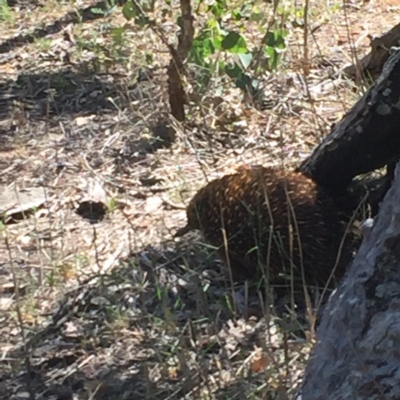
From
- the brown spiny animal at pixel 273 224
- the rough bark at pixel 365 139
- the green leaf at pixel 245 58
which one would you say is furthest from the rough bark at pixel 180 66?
the rough bark at pixel 365 139

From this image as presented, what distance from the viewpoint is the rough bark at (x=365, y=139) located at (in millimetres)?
3854

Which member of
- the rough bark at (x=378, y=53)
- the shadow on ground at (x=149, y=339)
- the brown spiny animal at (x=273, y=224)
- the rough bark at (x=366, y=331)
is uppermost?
the rough bark at (x=378, y=53)

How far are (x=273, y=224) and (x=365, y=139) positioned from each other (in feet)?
1.82

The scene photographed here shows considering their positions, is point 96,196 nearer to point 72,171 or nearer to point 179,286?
point 72,171

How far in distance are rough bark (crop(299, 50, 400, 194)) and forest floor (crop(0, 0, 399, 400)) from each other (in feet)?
0.85

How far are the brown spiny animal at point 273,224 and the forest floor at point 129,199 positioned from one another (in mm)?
131

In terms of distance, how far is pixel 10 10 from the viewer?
7578 mm

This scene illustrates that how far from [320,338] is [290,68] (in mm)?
3931

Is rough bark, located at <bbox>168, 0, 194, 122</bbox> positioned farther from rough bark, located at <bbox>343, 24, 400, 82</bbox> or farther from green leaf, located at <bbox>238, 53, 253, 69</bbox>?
rough bark, located at <bbox>343, 24, 400, 82</bbox>

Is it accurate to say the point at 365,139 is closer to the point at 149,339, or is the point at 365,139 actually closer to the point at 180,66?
the point at 149,339

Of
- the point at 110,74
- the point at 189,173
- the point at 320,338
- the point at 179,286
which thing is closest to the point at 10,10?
the point at 110,74

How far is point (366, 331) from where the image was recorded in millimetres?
2051

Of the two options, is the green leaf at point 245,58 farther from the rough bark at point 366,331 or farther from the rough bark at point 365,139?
the rough bark at point 366,331

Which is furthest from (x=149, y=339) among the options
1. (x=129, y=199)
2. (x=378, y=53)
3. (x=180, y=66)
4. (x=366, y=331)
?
(x=378, y=53)
